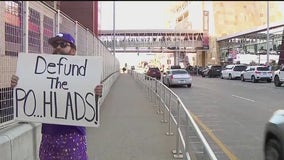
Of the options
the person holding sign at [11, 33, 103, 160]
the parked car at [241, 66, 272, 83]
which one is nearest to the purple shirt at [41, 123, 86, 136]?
the person holding sign at [11, 33, 103, 160]

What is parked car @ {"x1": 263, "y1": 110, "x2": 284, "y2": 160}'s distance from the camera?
6391 mm

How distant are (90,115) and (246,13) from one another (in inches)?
4553

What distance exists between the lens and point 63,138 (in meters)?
4.89

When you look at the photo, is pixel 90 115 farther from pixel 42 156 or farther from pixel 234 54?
pixel 234 54

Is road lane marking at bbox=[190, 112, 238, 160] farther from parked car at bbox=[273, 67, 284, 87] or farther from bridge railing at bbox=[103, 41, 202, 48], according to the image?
bridge railing at bbox=[103, 41, 202, 48]

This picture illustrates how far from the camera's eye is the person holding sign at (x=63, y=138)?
15.9 feet

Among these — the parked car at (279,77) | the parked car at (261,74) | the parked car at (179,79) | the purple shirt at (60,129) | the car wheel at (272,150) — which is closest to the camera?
the purple shirt at (60,129)

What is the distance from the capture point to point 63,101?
5188mm

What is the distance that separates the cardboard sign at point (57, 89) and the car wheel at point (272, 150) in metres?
2.65

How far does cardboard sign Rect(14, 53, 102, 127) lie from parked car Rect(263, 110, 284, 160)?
259 cm

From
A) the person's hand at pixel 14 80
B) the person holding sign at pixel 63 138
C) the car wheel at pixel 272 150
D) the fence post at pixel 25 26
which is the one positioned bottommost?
the car wheel at pixel 272 150

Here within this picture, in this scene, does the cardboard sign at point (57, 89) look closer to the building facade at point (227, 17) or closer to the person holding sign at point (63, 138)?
the person holding sign at point (63, 138)

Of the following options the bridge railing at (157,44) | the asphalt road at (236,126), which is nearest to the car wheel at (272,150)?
the asphalt road at (236,126)

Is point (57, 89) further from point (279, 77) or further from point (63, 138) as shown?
point (279, 77)
